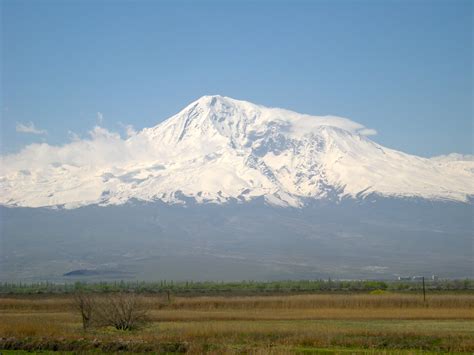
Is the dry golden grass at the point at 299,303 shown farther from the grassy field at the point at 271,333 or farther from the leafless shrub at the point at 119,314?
the leafless shrub at the point at 119,314

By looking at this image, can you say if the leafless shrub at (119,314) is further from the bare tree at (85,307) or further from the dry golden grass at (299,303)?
the dry golden grass at (299,303)

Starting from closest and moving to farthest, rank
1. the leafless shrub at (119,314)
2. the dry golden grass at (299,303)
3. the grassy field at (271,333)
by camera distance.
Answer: the grassy field at (271,333), the leafless shrub at (119,314), the dry golden grass at (299,303)

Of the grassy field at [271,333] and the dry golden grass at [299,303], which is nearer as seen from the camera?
the grassy field at [271,333]

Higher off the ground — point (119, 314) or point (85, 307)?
point (85, 307)

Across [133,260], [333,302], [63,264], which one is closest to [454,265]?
[133,260]

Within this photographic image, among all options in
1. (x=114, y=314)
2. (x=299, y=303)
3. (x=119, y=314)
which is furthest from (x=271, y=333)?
(x=299, y=303)

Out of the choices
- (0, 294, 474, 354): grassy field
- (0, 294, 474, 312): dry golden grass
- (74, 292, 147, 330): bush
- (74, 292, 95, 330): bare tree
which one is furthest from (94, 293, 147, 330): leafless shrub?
(0, 294, 474, 312): dry golden grass

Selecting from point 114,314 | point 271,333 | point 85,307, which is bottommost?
point 271,333

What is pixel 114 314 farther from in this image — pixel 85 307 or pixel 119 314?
pixel 85 307

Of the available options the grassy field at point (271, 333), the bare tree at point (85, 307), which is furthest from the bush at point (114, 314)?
the grassy field at point (271, 333)

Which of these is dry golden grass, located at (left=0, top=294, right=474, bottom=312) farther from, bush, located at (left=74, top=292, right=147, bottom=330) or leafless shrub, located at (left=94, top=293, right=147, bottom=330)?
leafless shrub, located at (left=94, top=293, right=147, bottom=330)

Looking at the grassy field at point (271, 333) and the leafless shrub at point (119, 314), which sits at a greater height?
the leafless shrub at point (119, 314)

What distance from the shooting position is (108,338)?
28.6 metres

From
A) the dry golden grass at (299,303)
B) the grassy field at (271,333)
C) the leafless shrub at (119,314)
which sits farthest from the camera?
the dry golden grass at (299,303)
